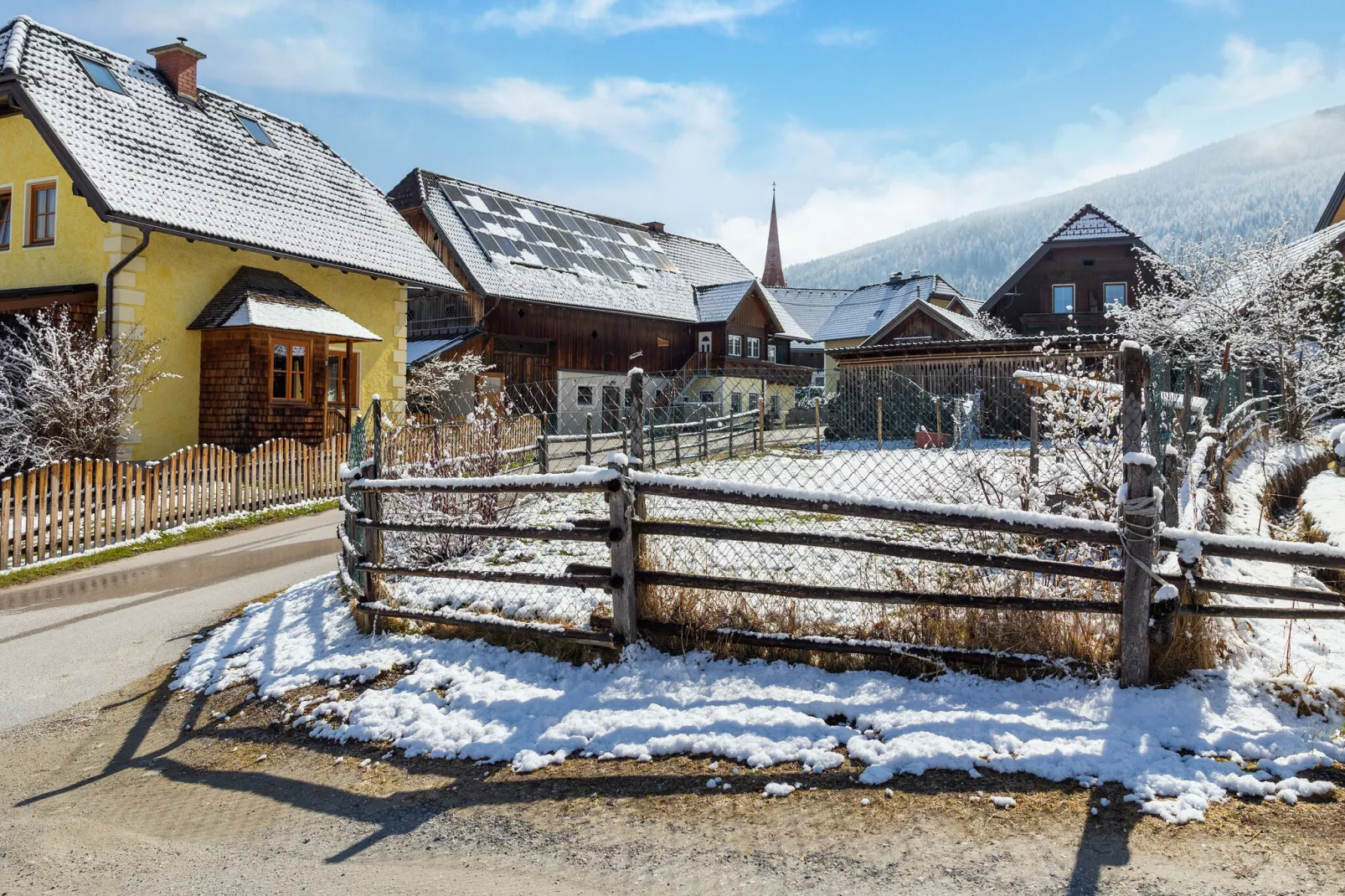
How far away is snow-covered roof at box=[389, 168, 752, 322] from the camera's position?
28.7 m

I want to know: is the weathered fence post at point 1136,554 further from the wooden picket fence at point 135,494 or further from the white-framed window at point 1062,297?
the white-framed window at point 1062,297

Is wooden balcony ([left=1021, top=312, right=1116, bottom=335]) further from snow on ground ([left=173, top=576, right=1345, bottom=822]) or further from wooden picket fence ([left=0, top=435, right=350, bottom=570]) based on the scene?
snow on ground ([left=173, top=576, right=1345, bottom=822])

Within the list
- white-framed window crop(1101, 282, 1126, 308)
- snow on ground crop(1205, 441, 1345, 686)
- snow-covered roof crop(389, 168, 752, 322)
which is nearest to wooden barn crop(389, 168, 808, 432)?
snow-covered roof crop(389, 168, 752, 322)

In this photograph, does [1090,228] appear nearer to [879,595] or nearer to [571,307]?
[571,307]

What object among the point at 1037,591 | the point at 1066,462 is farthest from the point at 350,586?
the point at 1066,462

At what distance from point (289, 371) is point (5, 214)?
260 inches

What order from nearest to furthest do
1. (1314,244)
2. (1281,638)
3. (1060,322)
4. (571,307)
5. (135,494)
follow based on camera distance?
(1281,638) → (135,494) → (1314,244) → (571,307) → (1060,322)

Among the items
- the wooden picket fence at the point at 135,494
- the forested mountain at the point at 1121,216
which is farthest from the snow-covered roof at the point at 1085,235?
the forested mountain at the point at 1121,216

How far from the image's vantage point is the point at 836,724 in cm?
457

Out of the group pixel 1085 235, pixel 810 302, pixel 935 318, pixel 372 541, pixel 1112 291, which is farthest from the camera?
pixel 810 302

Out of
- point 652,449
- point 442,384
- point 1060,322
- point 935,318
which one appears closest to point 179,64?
point 442,384

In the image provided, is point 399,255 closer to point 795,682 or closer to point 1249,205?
point 795,682

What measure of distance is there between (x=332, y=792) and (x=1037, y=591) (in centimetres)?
421

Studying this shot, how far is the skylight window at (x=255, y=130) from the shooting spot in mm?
21016
